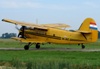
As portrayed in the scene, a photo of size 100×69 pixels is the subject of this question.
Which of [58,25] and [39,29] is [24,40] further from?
[58,25]

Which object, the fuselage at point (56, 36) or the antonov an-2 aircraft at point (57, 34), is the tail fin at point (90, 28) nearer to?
the antonov an-2 aircraft at point (57, 34)

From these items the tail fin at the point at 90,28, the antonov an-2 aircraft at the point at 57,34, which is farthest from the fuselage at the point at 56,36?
the tail fin at the point at 90,28

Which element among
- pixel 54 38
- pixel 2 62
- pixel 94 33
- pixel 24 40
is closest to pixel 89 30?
pixel 94 33

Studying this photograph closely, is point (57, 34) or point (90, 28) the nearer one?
point (57, 34)

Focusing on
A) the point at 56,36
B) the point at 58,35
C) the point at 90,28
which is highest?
the point at 90,28

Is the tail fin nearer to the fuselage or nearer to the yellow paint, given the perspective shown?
the yellow paint

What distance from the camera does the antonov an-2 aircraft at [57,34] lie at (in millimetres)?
37906

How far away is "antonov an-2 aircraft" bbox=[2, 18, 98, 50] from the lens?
37906mm

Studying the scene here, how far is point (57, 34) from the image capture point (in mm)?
38219

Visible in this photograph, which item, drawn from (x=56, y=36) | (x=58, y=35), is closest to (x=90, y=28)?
(x=58, y=35)

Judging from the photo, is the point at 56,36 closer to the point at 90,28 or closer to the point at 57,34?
the point at 57,34

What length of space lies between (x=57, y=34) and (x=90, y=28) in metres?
3.96

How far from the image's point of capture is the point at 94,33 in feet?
125

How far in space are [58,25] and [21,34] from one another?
8387 millimetres
